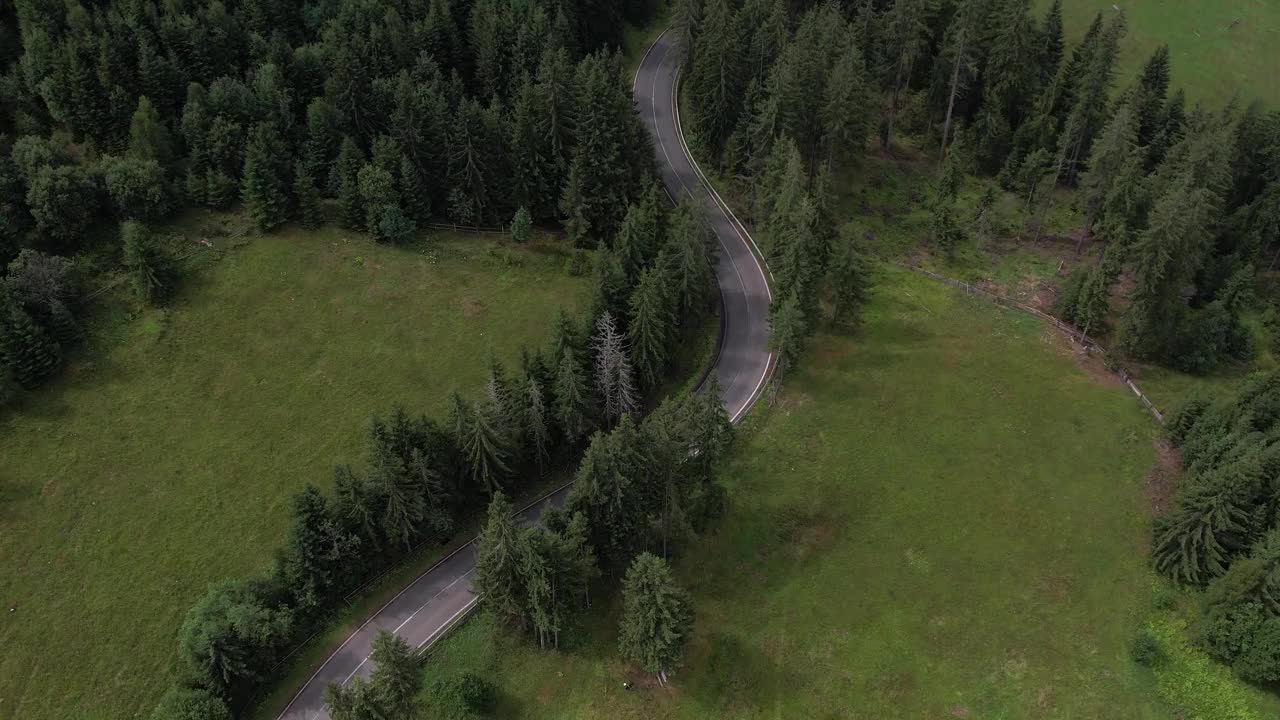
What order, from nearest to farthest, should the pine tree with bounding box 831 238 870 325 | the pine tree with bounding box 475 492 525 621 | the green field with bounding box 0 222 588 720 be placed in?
1. the pine tree with bounding box 475 492 525 621
2. the green field with bounding box 0 222 588 720
3. the pine tree with bounding box 831 238 870 325

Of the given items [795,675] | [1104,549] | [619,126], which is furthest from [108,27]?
[1104,549]

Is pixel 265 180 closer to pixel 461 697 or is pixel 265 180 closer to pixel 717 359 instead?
pixel 717 359

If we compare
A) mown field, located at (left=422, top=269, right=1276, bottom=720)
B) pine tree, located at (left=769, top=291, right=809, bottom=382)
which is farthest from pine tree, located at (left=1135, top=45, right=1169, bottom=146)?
pine tree, located at (left=769, top=291, right=809, bottom=382)

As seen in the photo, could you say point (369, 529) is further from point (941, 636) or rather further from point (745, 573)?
point (941, 636)

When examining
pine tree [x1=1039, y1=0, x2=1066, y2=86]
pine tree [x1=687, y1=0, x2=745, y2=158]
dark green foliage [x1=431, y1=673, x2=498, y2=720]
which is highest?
pine tree [x1=1039, y1=0, x2=1066, y2=86]

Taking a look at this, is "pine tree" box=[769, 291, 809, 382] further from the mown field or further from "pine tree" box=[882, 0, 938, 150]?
"pine tree" box=[882, 0, 938, 150]

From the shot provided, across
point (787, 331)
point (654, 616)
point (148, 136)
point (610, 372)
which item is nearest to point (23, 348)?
point (148, 136)
